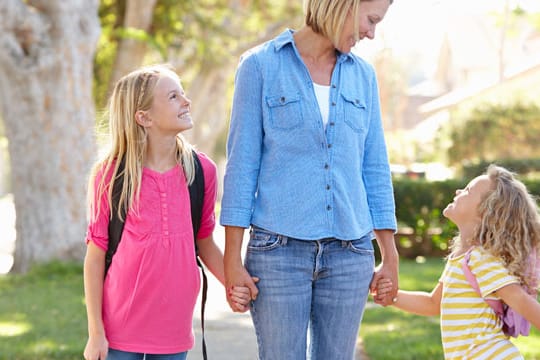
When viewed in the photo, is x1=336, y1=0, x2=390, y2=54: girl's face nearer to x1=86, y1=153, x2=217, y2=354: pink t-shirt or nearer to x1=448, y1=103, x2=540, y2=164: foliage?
x1=86, y1=153, x2=217, y2=354: pink t-shirt

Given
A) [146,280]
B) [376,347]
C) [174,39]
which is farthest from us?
[174,39]

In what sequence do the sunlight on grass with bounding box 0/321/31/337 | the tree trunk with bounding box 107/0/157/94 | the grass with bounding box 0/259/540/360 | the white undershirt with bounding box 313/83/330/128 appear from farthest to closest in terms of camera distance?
1. the tree trunk with bounding box 107/0/157/94
2. the sunlight on grass with bounding box 0/321/31/337
3. the grass with bounding box 0/259/540/360
4. the white undershirt with bounding box 313/83/330/128

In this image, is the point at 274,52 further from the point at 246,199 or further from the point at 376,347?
the point at 376,347

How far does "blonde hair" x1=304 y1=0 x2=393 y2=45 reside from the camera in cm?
328

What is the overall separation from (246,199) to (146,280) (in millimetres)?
529

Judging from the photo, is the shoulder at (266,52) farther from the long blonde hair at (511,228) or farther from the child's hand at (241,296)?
the long blonde hair at (511,228)

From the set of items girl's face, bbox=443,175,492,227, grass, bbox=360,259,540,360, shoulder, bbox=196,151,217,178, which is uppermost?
shoulder, bbox=196,151,217,178

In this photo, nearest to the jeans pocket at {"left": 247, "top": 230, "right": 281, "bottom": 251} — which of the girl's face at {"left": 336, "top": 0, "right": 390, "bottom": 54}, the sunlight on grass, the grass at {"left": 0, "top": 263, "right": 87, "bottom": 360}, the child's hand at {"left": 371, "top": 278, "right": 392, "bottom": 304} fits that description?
the child's hand at {"left": 371, "top": 278, "right": 392, "bottom": 304}

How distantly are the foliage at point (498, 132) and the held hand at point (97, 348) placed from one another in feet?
64.5

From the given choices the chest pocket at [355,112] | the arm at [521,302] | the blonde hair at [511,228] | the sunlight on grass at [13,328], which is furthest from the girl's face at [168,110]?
the sunlight on grass at [13,328]

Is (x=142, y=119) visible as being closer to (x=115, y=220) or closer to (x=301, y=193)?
(x=115, y=220)

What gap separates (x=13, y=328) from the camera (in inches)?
283

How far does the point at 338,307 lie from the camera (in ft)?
10.8

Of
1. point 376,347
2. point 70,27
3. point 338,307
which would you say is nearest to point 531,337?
point 376,347
